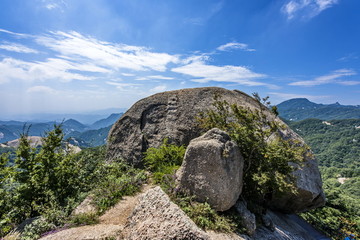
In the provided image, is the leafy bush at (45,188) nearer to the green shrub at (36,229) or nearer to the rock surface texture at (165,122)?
the green shrub at (36,229)

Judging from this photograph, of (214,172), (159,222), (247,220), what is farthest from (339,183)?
(159,222)

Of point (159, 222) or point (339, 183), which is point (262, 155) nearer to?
point (159, 222)

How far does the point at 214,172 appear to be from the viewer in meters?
6.87

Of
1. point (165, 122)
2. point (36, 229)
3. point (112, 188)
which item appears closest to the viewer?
point (36, 229)

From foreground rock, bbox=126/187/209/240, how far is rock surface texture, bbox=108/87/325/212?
271 inches

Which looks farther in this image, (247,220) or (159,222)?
(247,220)

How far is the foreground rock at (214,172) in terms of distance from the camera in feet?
22.4

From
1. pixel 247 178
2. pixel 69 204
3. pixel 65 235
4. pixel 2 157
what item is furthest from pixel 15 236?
pixel 247 178

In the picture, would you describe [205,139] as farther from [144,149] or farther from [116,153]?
[116,153]

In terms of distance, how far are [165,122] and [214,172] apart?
299 inches

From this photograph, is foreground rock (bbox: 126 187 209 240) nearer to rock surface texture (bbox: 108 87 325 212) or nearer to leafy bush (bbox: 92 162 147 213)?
leafy bush (bbox: 92 162 147 213)

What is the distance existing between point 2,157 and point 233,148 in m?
10.9

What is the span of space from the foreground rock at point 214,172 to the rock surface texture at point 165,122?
16.5 feet

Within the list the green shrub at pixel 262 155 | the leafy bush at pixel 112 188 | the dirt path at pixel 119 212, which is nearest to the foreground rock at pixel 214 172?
the green shrub at pixel 262 155
